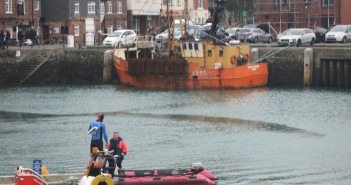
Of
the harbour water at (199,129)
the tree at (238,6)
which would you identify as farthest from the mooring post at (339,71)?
the tree at (238,6)

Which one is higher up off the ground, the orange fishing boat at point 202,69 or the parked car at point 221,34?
the parked car at point 221,34

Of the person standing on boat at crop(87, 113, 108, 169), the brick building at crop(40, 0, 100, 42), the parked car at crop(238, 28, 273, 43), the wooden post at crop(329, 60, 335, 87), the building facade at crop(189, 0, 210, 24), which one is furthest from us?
the building facade at crop(189, 0, 210, 24)

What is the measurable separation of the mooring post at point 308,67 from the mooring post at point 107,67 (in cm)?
1345

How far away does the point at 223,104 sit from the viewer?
40594 millimetres

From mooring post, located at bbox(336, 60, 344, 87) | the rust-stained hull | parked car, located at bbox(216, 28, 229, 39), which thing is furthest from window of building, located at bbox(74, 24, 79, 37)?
mooring post, located at bbox(336, 60, 344, 87)

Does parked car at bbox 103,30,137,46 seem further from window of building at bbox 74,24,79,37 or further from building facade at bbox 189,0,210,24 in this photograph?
building facade at bbox 189,0,210,24

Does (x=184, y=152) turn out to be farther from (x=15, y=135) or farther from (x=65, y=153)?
(x=15, y=135)

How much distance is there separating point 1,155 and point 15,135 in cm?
436

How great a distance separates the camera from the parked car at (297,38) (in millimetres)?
50969

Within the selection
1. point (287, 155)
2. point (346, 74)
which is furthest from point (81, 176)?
point (346, 74)

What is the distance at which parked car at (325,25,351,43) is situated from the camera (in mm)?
52562

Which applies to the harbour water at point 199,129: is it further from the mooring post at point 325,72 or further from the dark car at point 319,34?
the dark car at point 319,34

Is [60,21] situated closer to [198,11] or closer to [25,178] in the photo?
[198,11]

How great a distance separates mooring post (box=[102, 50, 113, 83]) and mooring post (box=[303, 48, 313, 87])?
13.4m
